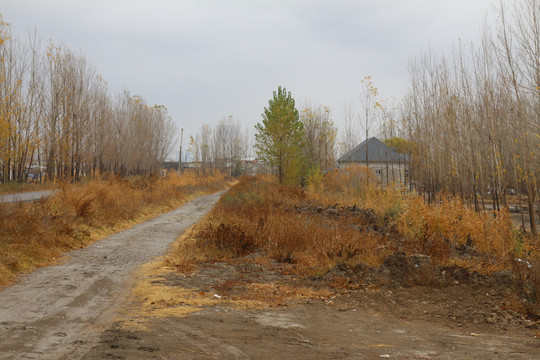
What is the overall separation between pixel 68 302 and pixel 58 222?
17.8 feet

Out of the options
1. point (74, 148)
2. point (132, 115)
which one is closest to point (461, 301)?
point (74, 148)

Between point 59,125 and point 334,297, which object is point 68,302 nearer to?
point 334,297

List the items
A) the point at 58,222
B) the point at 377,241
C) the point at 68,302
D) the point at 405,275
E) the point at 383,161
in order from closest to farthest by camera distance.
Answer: the point at 68,302, the point at 405,275, the point at 377,241, the point at 58,222, the point at 383,161

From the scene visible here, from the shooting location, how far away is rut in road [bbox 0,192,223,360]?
14.0 feet

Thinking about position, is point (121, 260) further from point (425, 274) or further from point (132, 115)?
point (132, 115)

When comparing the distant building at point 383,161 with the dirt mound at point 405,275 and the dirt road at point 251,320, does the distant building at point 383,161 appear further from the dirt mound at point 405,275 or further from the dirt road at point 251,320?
the dirt road at point 251,320

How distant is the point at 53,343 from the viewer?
14.1 ft

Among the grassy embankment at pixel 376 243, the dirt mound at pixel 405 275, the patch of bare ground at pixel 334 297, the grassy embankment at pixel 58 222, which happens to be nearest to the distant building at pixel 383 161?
the grassy embankment at pixel 58 222

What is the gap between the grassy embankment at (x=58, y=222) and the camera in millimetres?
8109

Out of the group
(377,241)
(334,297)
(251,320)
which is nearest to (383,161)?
(377,241)

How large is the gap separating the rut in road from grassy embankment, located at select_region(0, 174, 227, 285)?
1.31 ft

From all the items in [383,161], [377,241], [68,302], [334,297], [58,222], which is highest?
[383,161]

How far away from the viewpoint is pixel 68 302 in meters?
5.90

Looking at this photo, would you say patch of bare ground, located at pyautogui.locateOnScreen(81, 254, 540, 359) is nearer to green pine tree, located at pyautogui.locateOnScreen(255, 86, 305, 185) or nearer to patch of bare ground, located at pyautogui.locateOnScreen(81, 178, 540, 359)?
patch of bare ground, located at pyautogui.locateOnScreen(81, 178, 540, 359)
